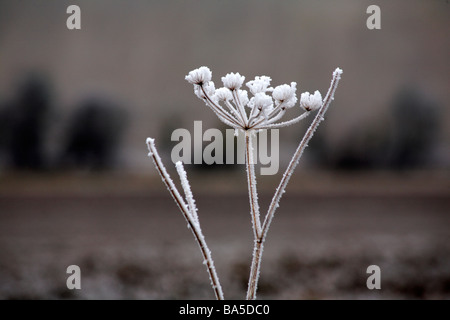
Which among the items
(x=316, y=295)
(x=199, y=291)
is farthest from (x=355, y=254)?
(x=199, y=291)

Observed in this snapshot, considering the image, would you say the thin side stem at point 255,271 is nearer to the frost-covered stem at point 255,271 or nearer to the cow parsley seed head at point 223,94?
the frost-covered stem at point 255,271

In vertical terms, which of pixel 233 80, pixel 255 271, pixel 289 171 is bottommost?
pixel 255 271

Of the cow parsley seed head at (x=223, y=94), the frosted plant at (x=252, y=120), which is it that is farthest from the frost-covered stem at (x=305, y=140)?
the cow parsley seed head at (x=223, y=94)

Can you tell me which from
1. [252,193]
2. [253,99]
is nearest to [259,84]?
[253,99]

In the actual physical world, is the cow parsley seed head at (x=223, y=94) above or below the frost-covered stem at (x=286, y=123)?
above

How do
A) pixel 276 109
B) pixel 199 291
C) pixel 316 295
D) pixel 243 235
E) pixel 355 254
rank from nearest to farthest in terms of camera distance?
pixel 276 109
pixel 316 295
pixel 199 291
pixel 355 254
pixel 243 235

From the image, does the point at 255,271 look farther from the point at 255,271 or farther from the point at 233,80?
the point at 233,80
